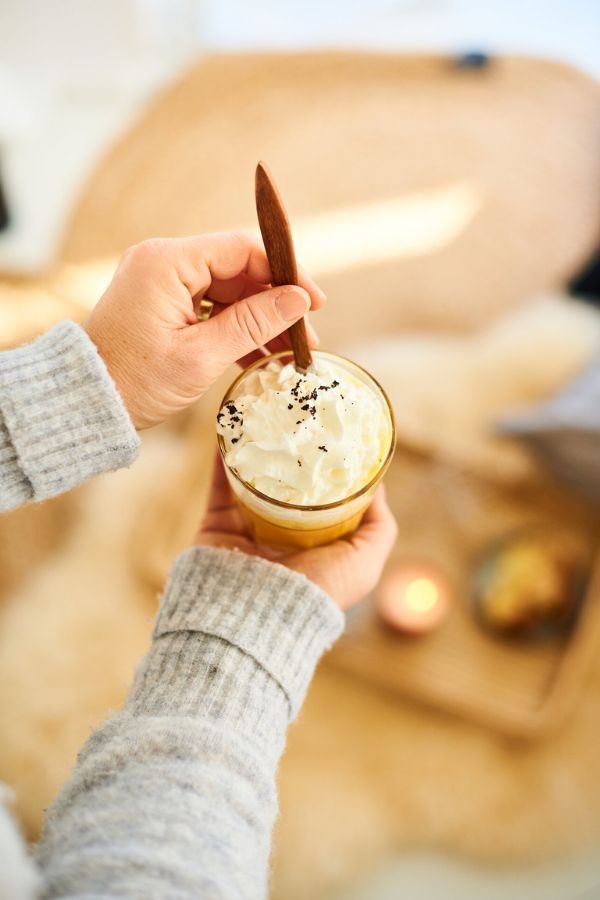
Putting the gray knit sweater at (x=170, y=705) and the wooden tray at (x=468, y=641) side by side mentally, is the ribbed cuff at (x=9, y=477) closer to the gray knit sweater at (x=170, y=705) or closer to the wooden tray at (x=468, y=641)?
the gray knit sweater at (x=170, y=705)

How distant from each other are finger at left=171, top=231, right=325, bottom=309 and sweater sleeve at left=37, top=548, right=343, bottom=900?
11.1 inches

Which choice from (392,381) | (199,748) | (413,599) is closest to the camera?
(199,748)

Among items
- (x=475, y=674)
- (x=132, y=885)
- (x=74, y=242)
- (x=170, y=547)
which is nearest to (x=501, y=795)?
(x=475, y=674)

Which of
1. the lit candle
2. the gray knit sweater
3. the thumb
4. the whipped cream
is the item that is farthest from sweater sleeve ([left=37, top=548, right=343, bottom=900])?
the lit candle

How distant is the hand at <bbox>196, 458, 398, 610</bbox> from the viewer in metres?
0.72

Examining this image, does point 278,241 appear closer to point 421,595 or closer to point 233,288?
point 233,288

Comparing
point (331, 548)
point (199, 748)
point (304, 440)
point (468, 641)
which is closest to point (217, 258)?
point (304, 440)

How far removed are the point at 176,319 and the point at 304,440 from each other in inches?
6.8

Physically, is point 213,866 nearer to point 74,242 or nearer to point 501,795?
point 501,795

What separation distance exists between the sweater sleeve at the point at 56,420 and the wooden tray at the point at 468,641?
23.7 inches

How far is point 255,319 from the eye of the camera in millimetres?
614

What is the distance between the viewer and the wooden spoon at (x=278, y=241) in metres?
0.53

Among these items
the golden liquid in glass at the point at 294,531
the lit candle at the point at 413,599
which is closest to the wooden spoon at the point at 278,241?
the golden liquid in glass at the point at 294,531

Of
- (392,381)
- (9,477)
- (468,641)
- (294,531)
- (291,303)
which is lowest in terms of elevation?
(468,641)
